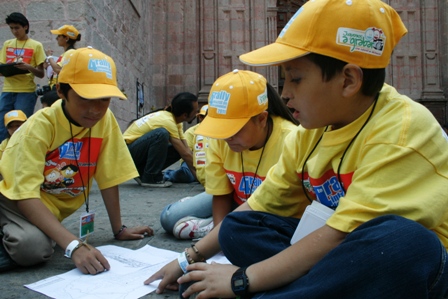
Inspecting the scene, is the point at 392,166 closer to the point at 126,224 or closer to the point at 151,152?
the point at 126,224

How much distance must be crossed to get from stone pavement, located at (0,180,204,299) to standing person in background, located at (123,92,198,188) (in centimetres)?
21

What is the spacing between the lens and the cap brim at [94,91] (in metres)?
1.92

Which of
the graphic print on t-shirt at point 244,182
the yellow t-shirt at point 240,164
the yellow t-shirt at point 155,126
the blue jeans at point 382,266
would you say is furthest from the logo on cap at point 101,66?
the yellow t-shirt at point 155,126

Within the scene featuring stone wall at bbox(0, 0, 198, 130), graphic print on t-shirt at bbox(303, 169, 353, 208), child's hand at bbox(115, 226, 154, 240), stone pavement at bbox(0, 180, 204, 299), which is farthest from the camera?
stone wall at bbox(0, 0, 198, 130)

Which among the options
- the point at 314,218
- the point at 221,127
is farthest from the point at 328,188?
the point at 221,127

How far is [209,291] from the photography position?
1.30 meters

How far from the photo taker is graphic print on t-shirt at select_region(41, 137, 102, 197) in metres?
2.13

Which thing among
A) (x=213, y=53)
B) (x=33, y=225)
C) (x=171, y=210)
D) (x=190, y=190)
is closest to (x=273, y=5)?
(x=213, y=53)

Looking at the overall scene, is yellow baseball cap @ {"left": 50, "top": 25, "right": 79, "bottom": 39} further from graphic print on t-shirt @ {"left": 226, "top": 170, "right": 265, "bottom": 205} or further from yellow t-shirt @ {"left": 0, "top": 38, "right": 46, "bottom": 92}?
graphic print on t-shirt @ {"left": 226, "top": 170, "right": 265, "bottom": 205}

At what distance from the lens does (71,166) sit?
7.18ft

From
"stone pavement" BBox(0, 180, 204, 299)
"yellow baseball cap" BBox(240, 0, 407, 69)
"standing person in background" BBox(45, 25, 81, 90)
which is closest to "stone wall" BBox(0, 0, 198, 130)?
"standing person in background" BBox(45, 25, 81, 90)

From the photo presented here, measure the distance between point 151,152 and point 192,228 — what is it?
99.0 inches

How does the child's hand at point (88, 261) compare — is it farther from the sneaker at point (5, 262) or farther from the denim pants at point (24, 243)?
the sneaker at point (5, 262)

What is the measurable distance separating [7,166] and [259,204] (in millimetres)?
1183
